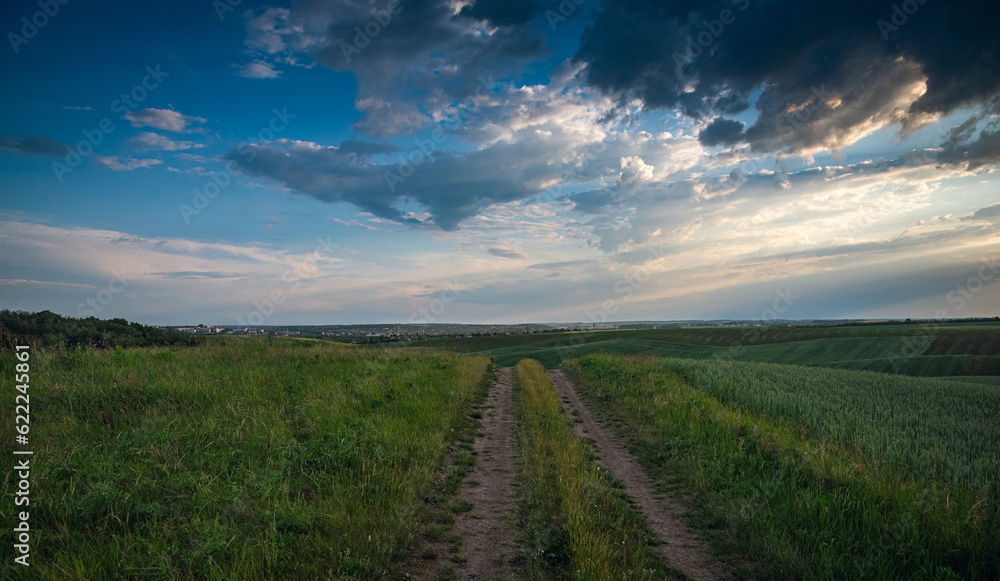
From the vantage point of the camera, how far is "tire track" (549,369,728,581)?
527cm

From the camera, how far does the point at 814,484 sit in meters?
6.94

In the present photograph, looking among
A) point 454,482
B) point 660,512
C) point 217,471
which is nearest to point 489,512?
point 454,482

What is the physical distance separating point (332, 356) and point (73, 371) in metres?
9.01

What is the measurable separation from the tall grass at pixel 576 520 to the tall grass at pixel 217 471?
1730 millimetres

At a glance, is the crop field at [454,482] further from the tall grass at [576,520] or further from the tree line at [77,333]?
the tree line at [77,333]

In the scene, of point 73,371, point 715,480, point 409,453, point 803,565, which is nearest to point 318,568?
point 409,453

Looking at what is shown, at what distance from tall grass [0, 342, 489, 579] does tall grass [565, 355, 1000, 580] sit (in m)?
4.78

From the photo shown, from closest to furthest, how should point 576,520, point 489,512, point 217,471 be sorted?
point 576,520 < point 489,512 < point 217,471

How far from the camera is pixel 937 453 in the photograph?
8.66m

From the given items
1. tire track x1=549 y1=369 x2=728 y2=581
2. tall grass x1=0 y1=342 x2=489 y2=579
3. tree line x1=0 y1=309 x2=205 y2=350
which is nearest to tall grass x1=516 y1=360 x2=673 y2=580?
tire track x1=549 y1=369 x2=728 y2=581

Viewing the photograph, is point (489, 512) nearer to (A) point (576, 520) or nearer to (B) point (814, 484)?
(A) point (576, 520)

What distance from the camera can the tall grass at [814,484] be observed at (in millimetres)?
4992

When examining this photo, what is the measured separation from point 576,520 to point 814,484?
442 centimetres

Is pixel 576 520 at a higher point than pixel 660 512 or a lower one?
higher
